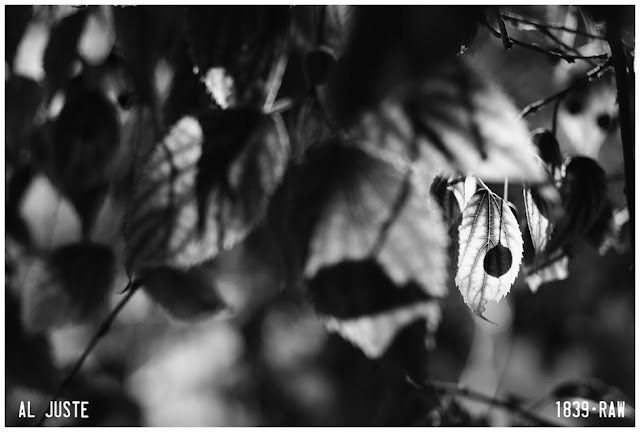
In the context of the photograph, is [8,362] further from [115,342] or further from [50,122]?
[115,342]

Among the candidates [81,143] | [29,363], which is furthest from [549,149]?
[29,363]

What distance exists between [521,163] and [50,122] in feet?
1.56

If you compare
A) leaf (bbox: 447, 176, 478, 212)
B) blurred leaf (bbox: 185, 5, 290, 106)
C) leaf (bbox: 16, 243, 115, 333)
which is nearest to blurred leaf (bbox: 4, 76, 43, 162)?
leaf (bbox: 16, 243, 115, 333)

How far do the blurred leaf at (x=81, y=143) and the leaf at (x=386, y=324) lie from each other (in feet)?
1.18

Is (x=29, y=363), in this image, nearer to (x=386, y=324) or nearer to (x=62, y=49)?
(x=62, y=49)

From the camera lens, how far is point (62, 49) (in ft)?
1.76

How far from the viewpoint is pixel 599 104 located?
586 millimetres

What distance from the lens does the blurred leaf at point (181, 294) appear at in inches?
25.1

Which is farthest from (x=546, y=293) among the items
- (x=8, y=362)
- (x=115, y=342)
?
(x=8, y=362)

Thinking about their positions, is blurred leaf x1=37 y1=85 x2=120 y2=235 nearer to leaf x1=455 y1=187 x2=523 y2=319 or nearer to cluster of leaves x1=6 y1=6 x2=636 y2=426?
cluster of leaves x1=6 y1=6 x2=636 y2=426

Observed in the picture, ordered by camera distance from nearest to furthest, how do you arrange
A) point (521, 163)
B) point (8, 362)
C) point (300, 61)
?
1. point (521, 163)
2. point (300, 61)
3. point (8, 362)

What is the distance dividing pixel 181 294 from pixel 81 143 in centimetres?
19

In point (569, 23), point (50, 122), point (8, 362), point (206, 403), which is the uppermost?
point (569, 23)

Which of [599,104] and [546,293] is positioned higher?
[599,104]
